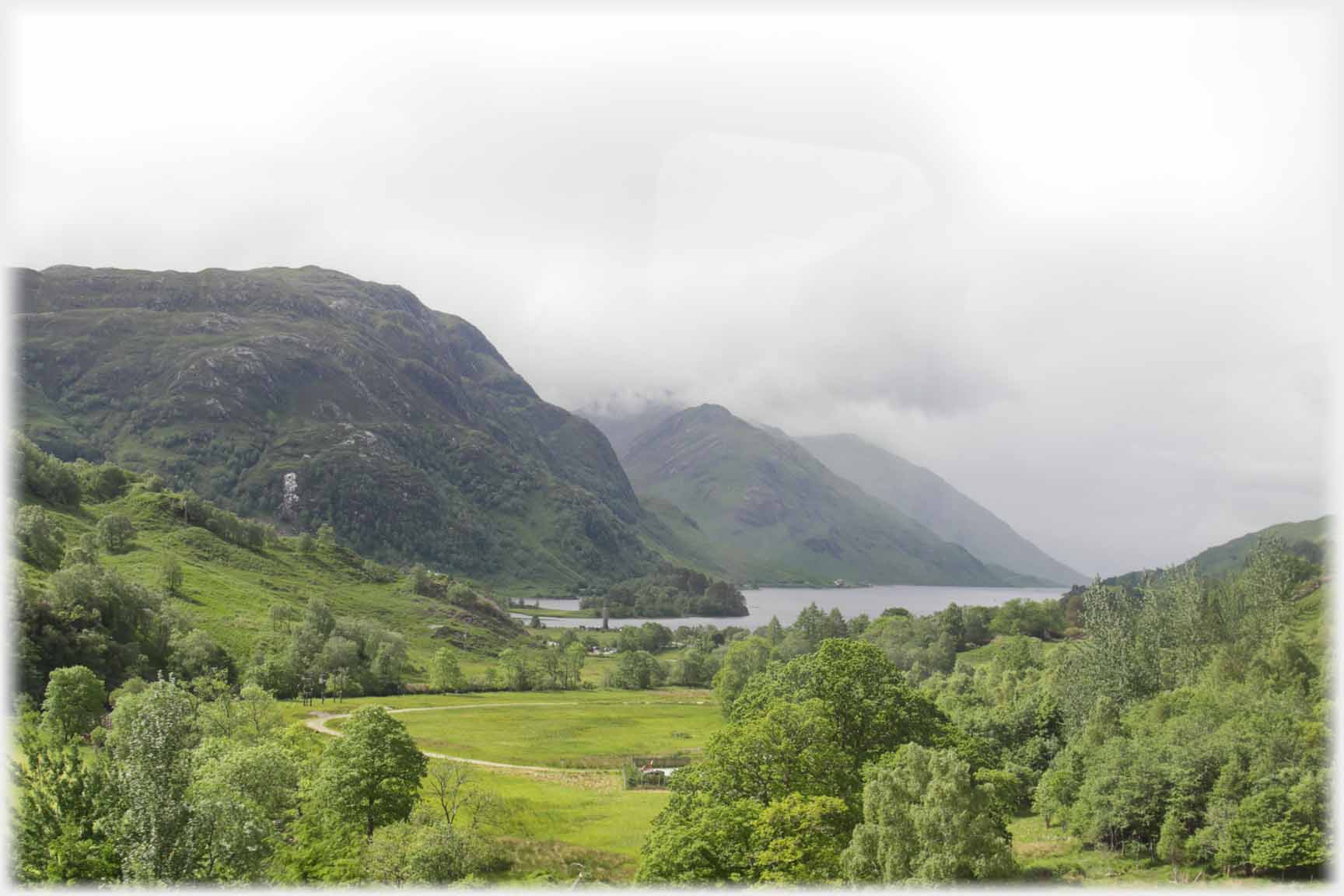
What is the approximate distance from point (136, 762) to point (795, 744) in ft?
106

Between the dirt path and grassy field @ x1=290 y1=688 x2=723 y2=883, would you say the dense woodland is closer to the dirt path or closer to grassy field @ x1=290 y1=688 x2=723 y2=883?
grassy field @ x1=290 y1=688 x2=723 y2=883

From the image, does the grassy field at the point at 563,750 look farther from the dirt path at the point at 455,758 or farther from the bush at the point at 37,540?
the bush at the point at 37,540

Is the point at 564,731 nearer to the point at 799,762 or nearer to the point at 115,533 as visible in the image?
the point at 799,762

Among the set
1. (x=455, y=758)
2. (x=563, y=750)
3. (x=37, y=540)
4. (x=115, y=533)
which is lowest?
(x=563, y=750)

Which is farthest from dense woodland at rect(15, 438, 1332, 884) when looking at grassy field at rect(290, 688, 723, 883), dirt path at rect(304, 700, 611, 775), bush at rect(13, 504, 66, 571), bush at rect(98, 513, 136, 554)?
bush at rect(98, 513, 136, 554)

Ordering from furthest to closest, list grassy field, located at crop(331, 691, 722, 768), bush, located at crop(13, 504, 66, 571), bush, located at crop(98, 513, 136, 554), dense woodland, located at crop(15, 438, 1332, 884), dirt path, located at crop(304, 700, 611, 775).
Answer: bush, located at crop(98, 513, 136, 554), bush, located at crop(13, 504, 66, 571), grassy field, located at crop(331, 691, 722, 768), dirt path, located at crop(304, 700, 611, 775), dense woodland, located at crop(15, 438, 1332, 884)

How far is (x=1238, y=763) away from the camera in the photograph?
6112 centimetres

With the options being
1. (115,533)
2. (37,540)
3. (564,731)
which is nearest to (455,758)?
(564,731)

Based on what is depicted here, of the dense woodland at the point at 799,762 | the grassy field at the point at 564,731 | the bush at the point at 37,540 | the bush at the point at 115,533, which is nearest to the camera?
the dense woodland at the point at 799,762

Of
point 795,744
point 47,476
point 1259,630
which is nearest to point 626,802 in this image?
point 795,744

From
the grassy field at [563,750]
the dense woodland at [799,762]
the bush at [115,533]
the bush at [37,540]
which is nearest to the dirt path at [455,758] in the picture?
the grassy field at [563,750]

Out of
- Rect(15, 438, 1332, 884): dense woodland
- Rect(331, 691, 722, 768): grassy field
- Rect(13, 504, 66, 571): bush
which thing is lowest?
Rect(331, 691, 722, 768): grassy field

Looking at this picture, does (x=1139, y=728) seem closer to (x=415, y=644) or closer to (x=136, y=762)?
(x=136, y=762)

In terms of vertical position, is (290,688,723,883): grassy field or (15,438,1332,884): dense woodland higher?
(15,438,1332,884): dense woodland
